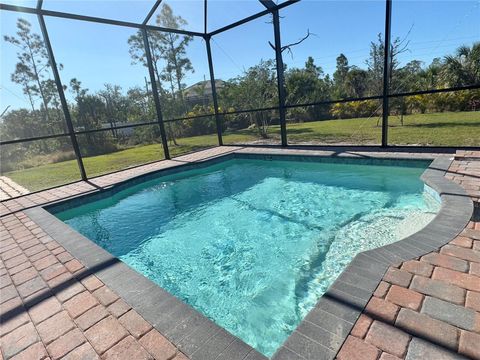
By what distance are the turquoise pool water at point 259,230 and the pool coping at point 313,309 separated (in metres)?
0.57

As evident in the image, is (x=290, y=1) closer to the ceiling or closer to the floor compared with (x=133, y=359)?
closer to the ceiling

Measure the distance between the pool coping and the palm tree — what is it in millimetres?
12363

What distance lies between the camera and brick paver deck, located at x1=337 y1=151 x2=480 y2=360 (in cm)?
128

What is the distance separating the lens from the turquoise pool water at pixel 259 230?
2420mm

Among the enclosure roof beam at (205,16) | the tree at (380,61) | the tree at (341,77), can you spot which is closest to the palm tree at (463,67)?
the tree at (380,61)

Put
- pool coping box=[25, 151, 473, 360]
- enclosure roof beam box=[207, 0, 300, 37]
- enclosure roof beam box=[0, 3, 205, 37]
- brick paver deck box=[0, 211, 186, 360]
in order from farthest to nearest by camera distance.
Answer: enclosure roof beam box=[207, 0, 300, 37]
enclosure roof beam box=[0, 3, 205, 37]
brick paver deck box=[0, 211, 186, 360]
pool coping box=[25, 151, 473, 360]

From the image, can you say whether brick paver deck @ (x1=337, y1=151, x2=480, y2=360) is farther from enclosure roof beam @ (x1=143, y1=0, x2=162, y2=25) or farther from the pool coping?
enclosure roof beam @ (x1=143, y1=0, x2=162, y2=25)

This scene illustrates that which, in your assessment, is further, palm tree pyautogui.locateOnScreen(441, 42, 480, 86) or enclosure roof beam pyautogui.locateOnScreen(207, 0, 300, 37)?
palm tree pyautogui.locateOnScreen(441, 42, 480, 86)

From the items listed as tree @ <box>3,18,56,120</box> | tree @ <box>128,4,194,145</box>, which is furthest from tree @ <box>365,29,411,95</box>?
tree @ <box>3,18,56,120</box>

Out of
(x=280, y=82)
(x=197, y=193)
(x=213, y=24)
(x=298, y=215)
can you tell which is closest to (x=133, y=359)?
(x=298, y=215)

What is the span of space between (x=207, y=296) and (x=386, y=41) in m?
5.31

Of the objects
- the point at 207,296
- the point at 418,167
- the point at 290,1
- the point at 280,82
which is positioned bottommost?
the point at 207,296

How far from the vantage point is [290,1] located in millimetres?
5793

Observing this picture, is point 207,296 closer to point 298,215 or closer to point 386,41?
point 298,215
